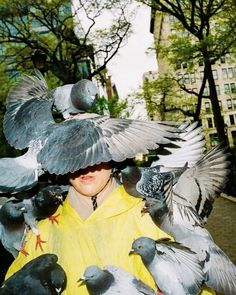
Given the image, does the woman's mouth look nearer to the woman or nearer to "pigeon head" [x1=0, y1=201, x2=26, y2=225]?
the woman

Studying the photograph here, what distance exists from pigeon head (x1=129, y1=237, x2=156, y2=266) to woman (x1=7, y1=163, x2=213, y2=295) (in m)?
0.10

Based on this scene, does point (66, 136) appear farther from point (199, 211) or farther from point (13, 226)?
point (199, 211)

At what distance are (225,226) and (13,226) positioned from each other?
12.0 m

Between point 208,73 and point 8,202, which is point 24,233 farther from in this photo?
point 208,73

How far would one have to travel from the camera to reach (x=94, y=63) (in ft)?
73.6

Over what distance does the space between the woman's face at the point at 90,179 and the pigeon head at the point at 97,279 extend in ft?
1.38

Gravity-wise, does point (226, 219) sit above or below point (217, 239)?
below

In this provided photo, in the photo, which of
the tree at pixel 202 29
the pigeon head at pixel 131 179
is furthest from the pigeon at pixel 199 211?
the tree at pixel 202 29

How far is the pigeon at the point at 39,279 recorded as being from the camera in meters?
1.95

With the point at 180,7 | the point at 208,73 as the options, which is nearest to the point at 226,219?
the point at 208,73

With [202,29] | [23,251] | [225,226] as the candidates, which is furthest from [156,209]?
[202,29]

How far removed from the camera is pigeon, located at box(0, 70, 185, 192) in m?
1.95

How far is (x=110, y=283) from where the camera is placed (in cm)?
197

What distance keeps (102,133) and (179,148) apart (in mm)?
615
